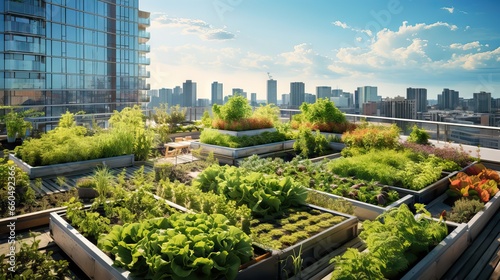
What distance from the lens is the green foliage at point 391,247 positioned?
277cm

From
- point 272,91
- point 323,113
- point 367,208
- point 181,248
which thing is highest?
point 272,91

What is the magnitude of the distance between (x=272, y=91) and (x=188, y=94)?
4.28 metres

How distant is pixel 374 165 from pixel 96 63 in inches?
1773

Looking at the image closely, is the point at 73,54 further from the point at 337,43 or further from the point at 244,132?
the point at 337,43

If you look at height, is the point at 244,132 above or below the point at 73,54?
below

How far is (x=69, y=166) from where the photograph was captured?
7258mm

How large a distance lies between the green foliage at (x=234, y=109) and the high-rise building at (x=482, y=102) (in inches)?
240

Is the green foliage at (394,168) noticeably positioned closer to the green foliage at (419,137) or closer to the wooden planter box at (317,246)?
the wooden planter box at (317,246)

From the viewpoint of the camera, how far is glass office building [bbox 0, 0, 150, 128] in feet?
117

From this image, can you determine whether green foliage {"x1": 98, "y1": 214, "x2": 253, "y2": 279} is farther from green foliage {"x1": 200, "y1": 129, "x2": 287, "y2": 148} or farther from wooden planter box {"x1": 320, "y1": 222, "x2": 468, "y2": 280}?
green foliage {"x1": 200, "y1": 129, "x2": 287, "y2": 148}

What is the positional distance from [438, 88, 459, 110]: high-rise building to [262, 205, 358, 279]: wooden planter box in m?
7.62

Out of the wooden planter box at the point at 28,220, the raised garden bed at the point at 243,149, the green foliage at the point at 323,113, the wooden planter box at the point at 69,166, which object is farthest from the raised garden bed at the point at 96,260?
the green foliage at the point at 323,113

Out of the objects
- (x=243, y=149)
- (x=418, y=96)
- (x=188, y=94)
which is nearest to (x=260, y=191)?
(x=243, y=149)

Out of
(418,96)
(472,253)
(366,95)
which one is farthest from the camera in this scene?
(366,95)
